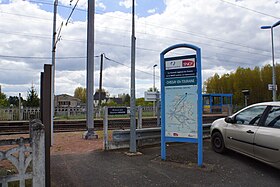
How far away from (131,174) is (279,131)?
3111 millimetres

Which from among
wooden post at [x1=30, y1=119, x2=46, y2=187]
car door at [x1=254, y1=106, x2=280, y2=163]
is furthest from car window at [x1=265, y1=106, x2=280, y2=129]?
wooden post at [x1=30, y1=119, x2=46, y2=187]

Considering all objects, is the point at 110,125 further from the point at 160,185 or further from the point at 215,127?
the point at 160,185

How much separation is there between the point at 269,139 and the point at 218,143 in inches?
85.8

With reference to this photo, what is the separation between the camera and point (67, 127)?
51.3 feet

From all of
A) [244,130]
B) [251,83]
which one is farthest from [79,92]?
[244,130]

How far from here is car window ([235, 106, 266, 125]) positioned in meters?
6.03

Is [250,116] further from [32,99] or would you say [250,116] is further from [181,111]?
[32,99]

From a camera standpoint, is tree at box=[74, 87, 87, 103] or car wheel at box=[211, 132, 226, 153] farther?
tree at box=[74, 87, 87, 103]

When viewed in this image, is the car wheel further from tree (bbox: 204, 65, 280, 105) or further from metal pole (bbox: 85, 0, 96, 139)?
tree (bbox: 204, 65, 280, 105)

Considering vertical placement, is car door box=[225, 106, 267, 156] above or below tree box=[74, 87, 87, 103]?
below

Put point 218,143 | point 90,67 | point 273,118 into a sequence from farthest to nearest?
point 90,67 < point 218,143 < point 273,118

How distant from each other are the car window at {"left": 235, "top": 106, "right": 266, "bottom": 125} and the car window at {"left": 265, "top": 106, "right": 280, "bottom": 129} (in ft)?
0.89

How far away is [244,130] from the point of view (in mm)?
6176

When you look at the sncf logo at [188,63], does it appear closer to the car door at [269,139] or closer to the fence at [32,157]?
the car door at [269,139]
